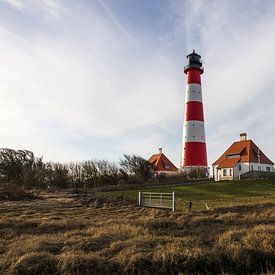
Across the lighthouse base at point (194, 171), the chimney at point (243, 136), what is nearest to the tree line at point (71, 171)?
the lighthouse base at point (194, 171)

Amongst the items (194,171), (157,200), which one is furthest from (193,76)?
(157,200)

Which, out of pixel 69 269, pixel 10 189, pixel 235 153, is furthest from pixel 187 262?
pixel 235 153

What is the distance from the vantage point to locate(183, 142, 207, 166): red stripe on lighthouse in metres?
40.7

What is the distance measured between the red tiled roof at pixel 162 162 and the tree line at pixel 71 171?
792 cm

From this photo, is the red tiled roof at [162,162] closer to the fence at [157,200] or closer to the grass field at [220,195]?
the grass field at [220,195]

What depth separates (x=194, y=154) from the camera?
134ft

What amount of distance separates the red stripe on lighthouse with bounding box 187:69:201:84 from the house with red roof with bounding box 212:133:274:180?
40.0 feet

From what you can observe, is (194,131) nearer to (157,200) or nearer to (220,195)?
(220,195)

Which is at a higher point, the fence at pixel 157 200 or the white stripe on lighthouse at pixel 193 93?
the white stripe on lighthouse at pixel 193 93

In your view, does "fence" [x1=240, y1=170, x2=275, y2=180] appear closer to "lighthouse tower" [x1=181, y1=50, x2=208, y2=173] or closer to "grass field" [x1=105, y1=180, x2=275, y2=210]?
"grass field" [x1=105, y1=180, x2=275, y2=210]

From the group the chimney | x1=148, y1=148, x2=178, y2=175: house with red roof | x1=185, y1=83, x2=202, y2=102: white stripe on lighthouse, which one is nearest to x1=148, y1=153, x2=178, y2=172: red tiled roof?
x1=148, y1=148, x2=178, y2=175: house with red roof

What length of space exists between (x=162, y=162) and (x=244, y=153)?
11803 millimetres

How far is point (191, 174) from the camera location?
137ft

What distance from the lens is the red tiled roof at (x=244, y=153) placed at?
46.9 m
